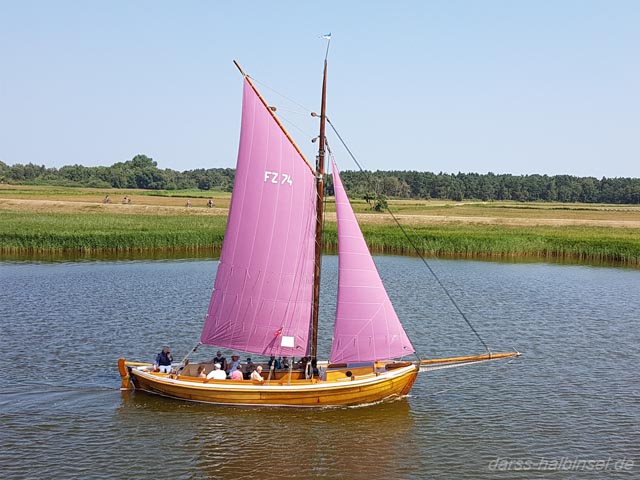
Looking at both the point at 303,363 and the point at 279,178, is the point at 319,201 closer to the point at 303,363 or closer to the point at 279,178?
the point at 279,178

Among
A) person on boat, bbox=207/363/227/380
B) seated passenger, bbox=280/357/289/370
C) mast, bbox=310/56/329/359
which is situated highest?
mast, bbox=310/56/329/359

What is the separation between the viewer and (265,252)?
88.9ft

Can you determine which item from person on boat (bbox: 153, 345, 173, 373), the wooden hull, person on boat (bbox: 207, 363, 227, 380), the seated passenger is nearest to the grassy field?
person on boat (bbox: 153, 345, 173, 373)

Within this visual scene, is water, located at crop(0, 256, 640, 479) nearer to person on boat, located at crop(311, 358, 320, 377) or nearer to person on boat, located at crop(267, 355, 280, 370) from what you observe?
person on boat, located at crop(311, 358, 320, 377)

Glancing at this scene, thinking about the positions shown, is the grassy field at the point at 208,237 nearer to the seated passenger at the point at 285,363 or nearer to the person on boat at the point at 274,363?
the seated passenger at the point at 285,363

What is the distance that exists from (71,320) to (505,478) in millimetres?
26198

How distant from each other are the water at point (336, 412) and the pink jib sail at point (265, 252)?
2.89m

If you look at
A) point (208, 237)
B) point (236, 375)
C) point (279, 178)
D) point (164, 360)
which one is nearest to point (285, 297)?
point (236, 375)

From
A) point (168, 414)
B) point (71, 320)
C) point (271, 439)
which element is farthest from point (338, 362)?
point (71, 320)

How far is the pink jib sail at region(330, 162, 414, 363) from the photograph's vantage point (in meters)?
26.8

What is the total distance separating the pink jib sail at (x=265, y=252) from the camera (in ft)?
87.4

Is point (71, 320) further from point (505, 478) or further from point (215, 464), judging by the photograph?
point (505, 478)

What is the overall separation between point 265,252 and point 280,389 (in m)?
4.88

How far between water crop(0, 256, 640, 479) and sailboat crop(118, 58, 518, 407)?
31.8 inches
